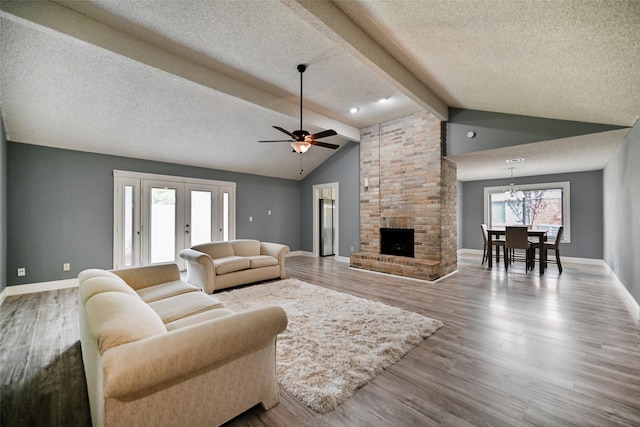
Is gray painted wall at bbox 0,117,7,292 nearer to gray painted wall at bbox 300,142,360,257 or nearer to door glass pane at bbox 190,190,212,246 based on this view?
door glass pane at bbox 190,190,212,246

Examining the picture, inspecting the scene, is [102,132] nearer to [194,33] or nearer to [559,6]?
[194,33]

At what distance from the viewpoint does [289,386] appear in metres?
1.88

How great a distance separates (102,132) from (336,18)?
4396mm

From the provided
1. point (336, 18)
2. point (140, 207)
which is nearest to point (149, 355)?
point (336, 18)

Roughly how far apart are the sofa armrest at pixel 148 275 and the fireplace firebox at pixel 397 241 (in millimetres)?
4335

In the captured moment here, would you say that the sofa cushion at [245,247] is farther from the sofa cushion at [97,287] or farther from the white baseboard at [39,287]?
the sofa cushion at [97,287]

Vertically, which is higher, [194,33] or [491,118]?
[194,33]

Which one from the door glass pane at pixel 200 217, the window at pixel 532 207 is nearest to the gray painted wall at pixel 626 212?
the window at pixel 532 207

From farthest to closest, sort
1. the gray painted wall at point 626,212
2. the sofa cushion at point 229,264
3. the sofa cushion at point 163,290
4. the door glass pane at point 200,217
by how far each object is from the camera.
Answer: the door glass pane at point 200,217 → the sofa cushion at point 229,264 → the gray painted wall at point 626,212 → the sofa cushion at point 163,290

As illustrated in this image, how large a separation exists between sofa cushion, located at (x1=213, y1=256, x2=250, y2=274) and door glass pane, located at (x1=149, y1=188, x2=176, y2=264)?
2.04 m

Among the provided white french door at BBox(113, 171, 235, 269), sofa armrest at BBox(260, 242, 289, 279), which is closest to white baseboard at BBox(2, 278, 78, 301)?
white french door at BBox(113, 171, 235, 269)

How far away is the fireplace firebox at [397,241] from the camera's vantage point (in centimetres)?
579

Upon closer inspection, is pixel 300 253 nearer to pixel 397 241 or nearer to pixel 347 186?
pixel 347 186

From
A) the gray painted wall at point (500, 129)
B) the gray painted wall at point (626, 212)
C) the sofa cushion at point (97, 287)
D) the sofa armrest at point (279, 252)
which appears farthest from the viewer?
the sofa armrest at point (279, 252)
